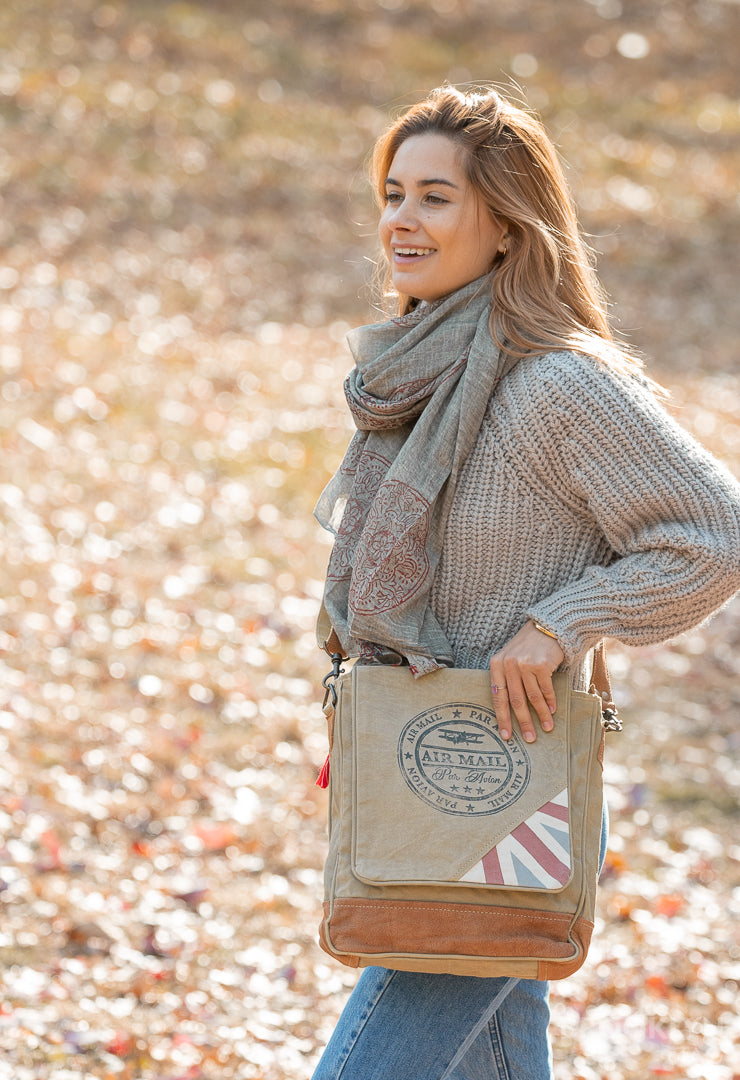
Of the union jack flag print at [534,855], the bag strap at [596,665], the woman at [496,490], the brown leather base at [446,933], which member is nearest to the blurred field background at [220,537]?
the woman at [496,490]

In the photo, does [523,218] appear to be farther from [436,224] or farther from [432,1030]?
[432,1030]

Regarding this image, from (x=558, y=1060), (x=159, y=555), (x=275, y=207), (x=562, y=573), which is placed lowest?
(x=558, y=1060)

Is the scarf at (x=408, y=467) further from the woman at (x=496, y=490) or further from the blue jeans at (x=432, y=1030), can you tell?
the blue jeans at (x=432, y=1030)

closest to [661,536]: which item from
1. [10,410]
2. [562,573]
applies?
[562,573]

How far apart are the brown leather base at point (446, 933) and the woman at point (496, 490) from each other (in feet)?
0.64

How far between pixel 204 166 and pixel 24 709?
948 cm

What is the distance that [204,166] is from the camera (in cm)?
1293

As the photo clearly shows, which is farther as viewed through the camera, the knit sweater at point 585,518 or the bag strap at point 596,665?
the bag strap at point 596,665

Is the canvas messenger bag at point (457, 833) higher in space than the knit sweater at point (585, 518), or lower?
lower

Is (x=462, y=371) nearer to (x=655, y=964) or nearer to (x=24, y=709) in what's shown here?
(x=655, y=964)

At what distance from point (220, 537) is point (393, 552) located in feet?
15.8

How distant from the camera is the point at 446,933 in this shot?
5.87 ft

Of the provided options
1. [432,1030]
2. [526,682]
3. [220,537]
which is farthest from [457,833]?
[220,537]

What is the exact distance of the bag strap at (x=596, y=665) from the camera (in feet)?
6.97
